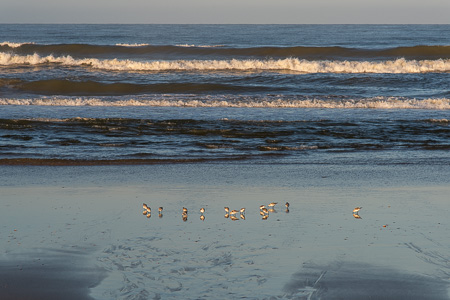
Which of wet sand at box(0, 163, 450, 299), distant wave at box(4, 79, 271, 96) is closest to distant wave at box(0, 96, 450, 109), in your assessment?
distant wave at box(4, 79, 271, 96)

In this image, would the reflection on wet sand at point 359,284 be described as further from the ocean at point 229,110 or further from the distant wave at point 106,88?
the distant wave at point 106,88

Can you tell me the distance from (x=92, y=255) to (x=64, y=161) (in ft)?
13.8

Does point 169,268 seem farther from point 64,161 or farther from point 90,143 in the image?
point 90,143

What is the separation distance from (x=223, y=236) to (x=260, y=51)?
25.8m

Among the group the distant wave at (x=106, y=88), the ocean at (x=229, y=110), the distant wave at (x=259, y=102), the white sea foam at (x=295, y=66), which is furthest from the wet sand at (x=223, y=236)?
the white sea foam at (x=295, y=66)

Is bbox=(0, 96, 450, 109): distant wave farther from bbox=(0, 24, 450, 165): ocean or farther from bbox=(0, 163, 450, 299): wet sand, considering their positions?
bbox=(0, 163, 450, 299): wet sand

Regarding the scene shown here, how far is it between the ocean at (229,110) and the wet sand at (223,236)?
166 cm

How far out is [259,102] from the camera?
16.2 m

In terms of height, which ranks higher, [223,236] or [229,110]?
[229,110]

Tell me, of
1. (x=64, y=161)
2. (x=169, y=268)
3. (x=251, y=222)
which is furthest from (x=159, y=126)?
(x=169, y=268)

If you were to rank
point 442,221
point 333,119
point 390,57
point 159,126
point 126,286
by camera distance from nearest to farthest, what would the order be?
point 126,286
point 442,221
point 159,126
point 333,119
point 390,57

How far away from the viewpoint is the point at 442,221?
553 cm

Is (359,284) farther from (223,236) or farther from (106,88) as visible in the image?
(106,88)

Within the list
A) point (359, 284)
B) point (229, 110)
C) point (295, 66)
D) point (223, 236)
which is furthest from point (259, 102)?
point (359, 284)
